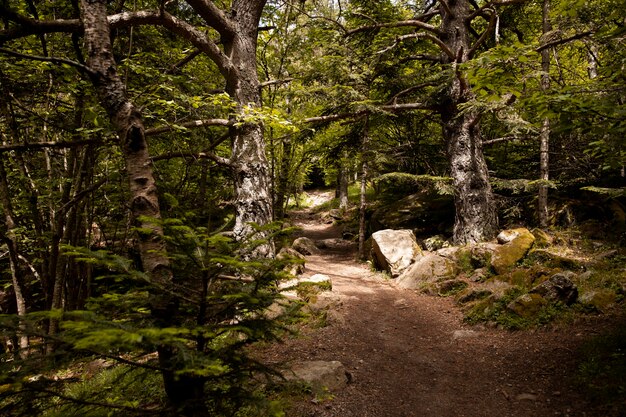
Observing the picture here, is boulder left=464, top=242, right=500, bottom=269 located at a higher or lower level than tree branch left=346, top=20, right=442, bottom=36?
lower

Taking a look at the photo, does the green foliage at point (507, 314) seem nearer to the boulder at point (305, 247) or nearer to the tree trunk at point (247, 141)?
the tree trunk at point (247, 141)

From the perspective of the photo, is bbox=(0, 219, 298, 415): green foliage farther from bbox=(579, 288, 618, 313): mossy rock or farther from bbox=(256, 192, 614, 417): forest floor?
bbox=(579, 288, 618, 313): mossy rock

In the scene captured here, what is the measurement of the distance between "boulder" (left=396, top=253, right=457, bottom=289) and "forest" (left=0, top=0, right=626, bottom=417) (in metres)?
0.31

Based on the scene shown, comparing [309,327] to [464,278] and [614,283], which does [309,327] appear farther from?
[614,283]

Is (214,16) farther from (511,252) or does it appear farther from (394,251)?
(511,252)

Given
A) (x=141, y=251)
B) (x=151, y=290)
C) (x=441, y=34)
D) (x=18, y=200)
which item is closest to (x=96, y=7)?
(x=141, y=251)

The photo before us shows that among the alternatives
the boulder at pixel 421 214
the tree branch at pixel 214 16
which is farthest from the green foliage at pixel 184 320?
the boulder at pixel 421 214

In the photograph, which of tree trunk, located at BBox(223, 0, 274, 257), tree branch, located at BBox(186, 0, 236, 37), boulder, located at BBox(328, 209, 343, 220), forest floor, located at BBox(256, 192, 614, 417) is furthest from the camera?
boulder, located at BBox(328, 209, 343, 220)

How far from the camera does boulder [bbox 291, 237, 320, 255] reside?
1487 cm

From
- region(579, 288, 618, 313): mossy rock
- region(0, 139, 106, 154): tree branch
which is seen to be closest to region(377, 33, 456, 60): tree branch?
region(579, 288, 618, 313): mossy rock

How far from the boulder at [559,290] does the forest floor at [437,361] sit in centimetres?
64

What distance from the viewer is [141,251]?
2.61m

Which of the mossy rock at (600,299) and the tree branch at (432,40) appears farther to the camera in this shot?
the tree branch at (432,40)

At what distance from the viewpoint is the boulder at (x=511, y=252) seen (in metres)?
8.12
